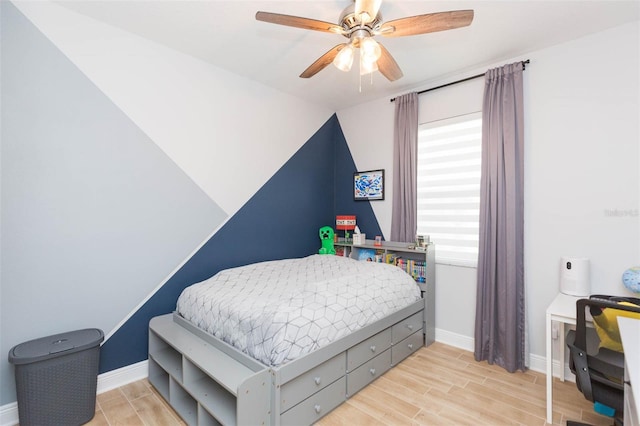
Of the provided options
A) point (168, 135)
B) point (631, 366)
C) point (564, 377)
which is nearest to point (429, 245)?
point (564, 377)

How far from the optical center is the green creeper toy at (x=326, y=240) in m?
3.80

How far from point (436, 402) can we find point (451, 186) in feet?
6.48

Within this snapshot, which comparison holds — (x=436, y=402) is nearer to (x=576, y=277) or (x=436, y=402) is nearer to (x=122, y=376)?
(x=576, y=277)

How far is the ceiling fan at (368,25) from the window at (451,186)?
1.41 metres

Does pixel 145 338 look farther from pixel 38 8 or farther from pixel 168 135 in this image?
pixel 38 8

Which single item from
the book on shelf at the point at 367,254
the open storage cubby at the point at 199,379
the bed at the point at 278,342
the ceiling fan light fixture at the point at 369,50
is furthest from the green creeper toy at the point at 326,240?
the ceiling fan light fixture at the point at 369,50

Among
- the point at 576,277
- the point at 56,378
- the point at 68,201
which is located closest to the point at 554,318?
the point at 576,277

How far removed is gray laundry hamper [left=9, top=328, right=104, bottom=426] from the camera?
1759mm

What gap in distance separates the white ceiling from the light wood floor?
2.73m

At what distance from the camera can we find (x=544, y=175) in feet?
8.42

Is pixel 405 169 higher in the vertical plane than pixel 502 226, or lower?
higher

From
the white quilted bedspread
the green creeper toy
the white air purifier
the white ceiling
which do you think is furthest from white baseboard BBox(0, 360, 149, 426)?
the white air purifier

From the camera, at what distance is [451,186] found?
3.12 m

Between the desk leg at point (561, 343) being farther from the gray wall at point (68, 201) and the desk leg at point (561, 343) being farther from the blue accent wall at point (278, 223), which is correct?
the gray wall at point (68, 201)
